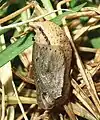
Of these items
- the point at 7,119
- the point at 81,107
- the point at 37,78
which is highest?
the point at 37,78

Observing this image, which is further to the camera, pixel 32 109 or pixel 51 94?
pixel 32 109

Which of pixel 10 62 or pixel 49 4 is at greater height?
pixel 49 4

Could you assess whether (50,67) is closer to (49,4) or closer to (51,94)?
(51,94)

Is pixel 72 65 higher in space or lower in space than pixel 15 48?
lower

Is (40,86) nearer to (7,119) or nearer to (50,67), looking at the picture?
(50,67)

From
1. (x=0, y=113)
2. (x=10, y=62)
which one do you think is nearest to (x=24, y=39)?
(x=10, y=62)

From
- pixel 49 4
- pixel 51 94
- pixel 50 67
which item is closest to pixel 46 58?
pixel 50 67
